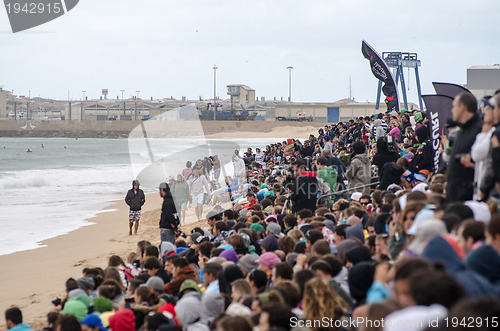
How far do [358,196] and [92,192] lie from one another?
2478cm

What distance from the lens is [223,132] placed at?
126062 mm

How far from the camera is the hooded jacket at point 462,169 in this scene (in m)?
5.64

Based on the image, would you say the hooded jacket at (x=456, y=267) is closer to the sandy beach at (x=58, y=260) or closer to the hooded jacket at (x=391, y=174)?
the hooded jacket at (x=391, y=174)

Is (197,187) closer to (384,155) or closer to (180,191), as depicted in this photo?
(180,191)

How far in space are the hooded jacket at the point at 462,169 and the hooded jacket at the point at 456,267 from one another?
6.25ft

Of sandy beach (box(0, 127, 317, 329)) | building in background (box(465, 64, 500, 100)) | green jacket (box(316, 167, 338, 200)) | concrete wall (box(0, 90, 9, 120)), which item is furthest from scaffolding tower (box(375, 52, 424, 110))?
concrete wall (box(0, 90, 9, 120))

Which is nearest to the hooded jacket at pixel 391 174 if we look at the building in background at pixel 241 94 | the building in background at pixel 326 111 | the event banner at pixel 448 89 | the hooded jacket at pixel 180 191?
the event banner at pixel 448 89

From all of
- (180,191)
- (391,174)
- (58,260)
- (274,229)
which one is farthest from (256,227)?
(58,260)

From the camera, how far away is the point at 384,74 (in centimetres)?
2178

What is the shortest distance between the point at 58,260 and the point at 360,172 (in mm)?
7638

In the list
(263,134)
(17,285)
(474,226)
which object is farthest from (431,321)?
(263,134)

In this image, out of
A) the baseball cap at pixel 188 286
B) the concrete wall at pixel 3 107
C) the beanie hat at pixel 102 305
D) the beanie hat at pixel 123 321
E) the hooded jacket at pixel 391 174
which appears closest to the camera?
the beanie hat at pixel 123 321

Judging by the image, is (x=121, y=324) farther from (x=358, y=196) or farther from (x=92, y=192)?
(x=92, y=192)

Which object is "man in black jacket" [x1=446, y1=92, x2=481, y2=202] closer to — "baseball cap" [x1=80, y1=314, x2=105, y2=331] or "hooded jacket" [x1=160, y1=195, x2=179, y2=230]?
"baseball cap" [x1=80, y1=314, x2=105, y2=331]
